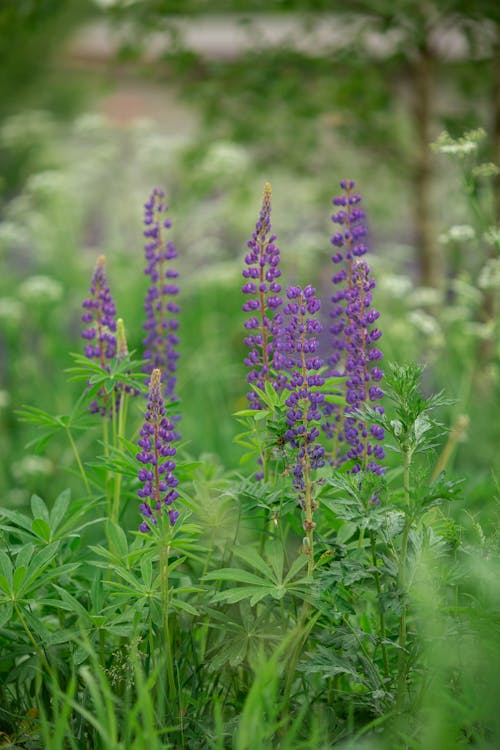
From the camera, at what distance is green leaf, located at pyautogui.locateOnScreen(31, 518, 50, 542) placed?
1.89 m

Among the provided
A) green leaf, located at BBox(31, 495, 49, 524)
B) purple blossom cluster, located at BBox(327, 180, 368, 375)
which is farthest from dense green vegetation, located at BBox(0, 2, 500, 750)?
purple blossom cluster, located at BBox(327, 180, 368, 375)

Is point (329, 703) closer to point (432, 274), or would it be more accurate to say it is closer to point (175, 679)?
point (175, 679)

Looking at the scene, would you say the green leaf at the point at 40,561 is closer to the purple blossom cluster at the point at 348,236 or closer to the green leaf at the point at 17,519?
the green leaf at the point at 17,519

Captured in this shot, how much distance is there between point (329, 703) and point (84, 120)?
503 cm

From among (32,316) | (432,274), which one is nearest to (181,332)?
(32,316)

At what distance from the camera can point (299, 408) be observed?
5.77 ft

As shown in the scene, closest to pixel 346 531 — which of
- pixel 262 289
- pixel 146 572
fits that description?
pixel 146 572

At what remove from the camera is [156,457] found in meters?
1.73

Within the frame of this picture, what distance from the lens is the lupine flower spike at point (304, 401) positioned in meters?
1.75

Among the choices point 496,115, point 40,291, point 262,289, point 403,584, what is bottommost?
point 40,291

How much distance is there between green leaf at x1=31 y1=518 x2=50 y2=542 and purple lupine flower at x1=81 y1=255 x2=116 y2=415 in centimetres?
Answer: 35

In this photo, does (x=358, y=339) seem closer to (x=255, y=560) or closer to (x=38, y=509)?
(x=255, y=560)

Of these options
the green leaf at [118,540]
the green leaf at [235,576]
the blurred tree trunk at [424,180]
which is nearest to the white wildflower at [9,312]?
the blurred tree trunk at [424,180]

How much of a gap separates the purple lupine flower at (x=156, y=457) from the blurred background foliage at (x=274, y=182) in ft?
5.81
